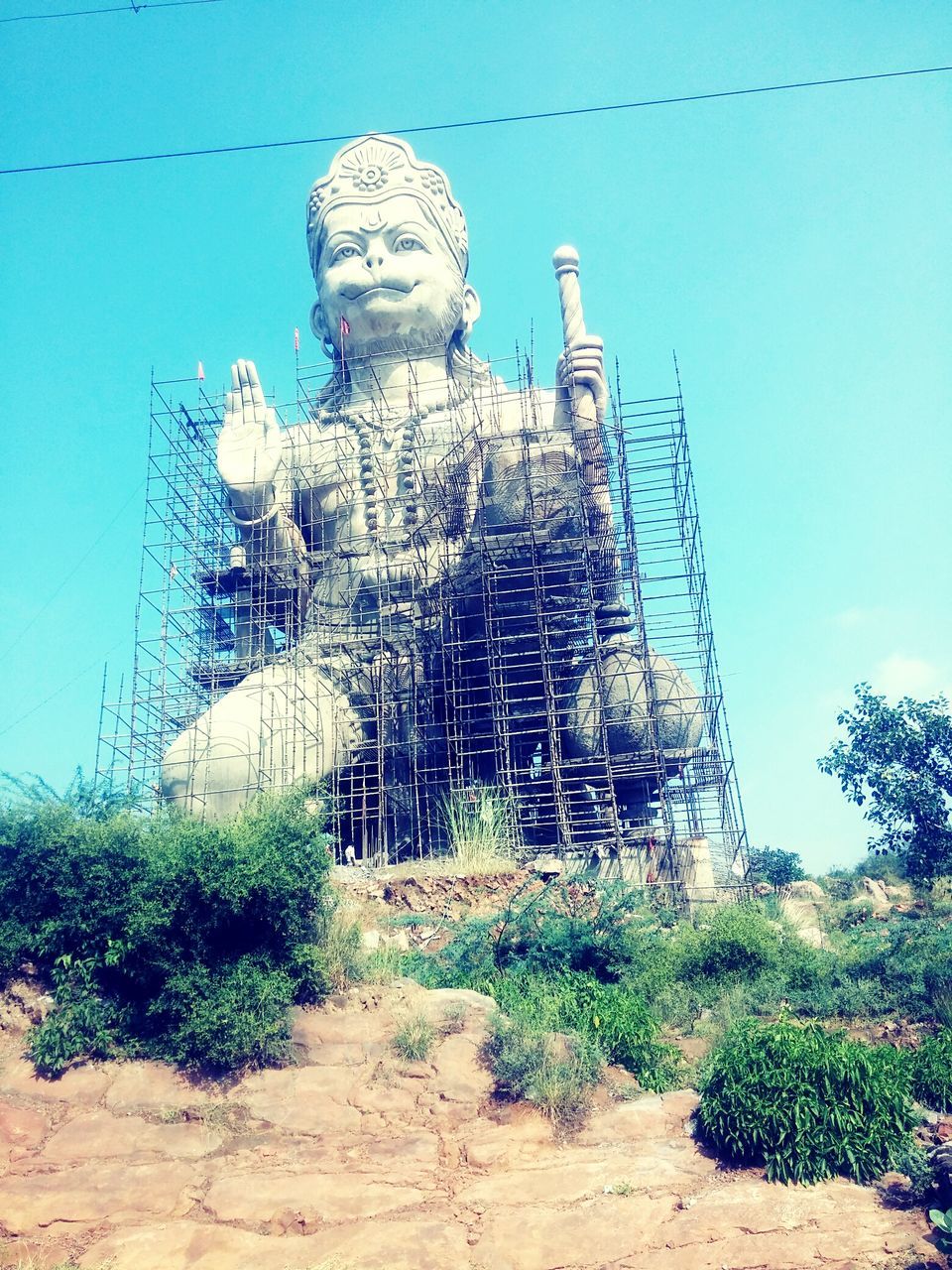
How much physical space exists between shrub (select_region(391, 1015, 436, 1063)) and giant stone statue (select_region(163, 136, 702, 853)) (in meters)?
5.08

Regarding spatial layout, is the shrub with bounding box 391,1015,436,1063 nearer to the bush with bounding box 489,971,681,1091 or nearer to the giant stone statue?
the bush with bounding box 489,971,681,1091

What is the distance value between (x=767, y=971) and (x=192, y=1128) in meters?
4.72

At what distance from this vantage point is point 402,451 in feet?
51.6

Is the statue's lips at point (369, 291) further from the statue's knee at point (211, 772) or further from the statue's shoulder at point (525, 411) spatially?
the statue's knee at point (211, 772)

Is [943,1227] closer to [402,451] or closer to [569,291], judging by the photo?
[569,291]

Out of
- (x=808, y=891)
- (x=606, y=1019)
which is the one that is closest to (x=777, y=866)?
(x=808, y=891)

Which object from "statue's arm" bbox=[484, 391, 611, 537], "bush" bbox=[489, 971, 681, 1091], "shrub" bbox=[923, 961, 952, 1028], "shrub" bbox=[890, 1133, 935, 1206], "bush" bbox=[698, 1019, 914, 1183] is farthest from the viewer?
"statue's arm" bbox=[484, 391, 611, 537]

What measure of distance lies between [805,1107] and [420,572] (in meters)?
9.76

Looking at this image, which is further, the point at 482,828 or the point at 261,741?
the point at 261,741

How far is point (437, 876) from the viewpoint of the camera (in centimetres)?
1200

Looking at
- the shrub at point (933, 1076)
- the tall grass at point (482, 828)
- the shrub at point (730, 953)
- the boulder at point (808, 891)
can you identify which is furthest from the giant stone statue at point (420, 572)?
the shrub at point (933, 1076)

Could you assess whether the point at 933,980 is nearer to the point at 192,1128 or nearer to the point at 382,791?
the point at 192,1128

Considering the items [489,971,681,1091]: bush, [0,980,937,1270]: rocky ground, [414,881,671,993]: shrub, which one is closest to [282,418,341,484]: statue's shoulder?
[414,881,671,993]: shrub

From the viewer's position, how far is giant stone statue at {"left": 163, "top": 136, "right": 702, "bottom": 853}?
45.2 feet
